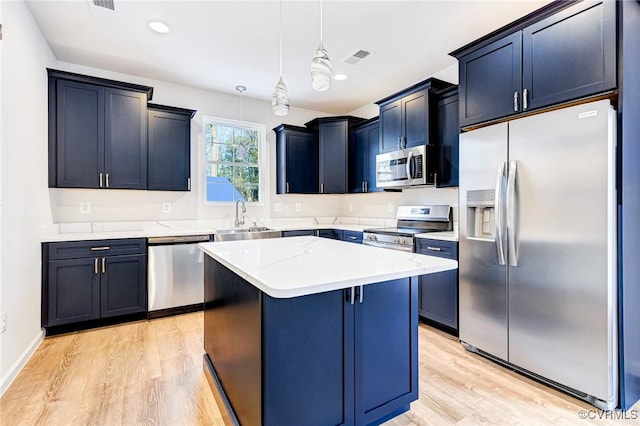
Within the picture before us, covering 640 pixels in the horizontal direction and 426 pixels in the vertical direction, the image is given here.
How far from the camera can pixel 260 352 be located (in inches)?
52.7

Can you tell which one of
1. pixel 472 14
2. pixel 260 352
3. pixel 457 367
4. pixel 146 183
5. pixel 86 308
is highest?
pixel 472 14

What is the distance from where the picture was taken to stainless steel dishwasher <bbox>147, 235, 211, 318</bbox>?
132 inches

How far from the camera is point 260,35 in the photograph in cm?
289

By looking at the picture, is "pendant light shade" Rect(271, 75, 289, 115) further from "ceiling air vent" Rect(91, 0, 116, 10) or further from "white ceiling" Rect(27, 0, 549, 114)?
"ceiling air vent" Rect(91, 0, 116, 10)

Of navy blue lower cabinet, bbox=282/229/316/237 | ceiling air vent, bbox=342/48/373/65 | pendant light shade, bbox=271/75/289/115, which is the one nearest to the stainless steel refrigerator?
ceiling air vent, bbox=342/48/373/65

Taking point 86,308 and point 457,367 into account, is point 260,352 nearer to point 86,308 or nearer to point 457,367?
point 457,367

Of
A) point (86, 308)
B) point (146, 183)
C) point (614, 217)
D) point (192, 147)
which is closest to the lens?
point (614, 217)

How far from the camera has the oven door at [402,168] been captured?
11.0 ft

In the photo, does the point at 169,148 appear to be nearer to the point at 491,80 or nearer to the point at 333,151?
the point at 333,151

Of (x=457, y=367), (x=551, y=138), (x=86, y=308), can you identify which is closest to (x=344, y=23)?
(x=551, y=138)

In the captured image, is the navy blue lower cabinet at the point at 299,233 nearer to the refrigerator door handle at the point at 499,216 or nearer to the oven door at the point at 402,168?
the oven door at the point at 402,168

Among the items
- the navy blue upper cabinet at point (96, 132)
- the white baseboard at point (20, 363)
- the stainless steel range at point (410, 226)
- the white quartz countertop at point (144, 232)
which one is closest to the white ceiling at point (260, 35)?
the navy blue upper cabinet at point (96, 132)

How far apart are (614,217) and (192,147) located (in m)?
4.17

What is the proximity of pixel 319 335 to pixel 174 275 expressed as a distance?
2.54 meters
